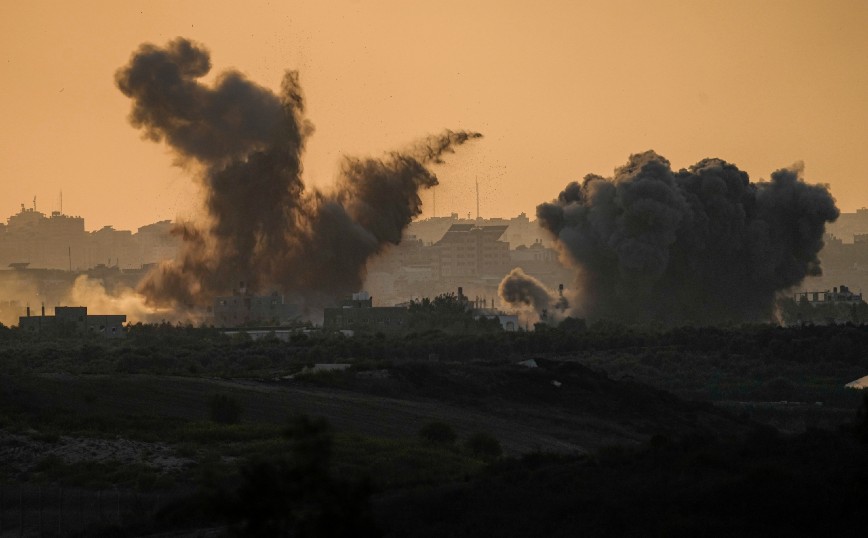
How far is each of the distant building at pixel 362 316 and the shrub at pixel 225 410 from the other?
66069mm

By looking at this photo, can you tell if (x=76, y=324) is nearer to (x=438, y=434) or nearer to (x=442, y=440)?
(x=438, y=434)

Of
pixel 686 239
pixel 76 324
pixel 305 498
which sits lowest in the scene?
pixel 305 498

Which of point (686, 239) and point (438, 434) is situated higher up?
point (686, 239)

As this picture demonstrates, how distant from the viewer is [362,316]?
13162cm

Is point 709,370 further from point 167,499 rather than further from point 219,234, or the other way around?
point 167,499

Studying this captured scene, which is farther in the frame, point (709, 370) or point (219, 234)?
point (219, 234)

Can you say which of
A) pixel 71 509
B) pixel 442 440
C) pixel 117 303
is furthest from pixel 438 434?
pixel 117 303

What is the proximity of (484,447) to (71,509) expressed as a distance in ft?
51.8

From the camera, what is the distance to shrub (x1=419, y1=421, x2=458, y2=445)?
57000 mm

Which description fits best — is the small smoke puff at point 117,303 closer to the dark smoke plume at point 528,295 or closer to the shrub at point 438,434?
the dark smoke plume at point 528,295

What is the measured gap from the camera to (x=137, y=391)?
6456 centimetres

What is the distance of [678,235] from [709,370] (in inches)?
1259

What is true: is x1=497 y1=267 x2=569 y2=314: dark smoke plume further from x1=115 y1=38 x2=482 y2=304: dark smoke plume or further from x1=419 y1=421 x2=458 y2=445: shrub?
x1=419 y1=421 x2=458 y2=445: shrub

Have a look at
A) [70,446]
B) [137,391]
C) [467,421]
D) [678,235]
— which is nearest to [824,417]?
[467,421]
